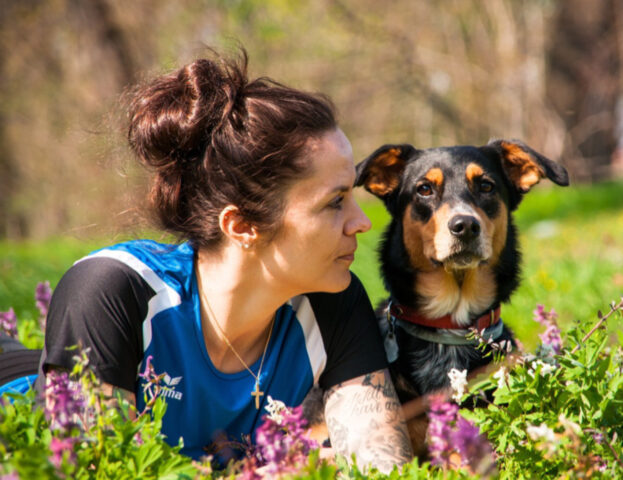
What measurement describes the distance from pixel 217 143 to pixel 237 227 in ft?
1.08

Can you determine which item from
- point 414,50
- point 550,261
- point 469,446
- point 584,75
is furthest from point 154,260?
point 584,75

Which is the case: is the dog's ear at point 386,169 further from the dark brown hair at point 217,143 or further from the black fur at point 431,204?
the dark brown hair at point 217,143

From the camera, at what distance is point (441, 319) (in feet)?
10.1

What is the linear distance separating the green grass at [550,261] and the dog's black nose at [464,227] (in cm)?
55

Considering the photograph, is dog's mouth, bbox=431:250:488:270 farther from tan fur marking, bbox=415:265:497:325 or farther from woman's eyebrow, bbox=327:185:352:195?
woman's eyebrow, bbox=327:185:352:195

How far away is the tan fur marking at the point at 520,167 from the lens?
3.45 metres

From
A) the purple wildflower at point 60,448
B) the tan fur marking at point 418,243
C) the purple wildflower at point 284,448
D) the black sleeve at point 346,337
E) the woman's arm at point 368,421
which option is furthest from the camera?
the tan fur marking at point 418,243

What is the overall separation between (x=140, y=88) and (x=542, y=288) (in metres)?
3.47

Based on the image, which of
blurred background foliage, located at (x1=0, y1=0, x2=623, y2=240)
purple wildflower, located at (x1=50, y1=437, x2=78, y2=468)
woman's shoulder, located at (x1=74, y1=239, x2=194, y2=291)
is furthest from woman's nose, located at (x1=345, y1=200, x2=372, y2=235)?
blurred background foliage, located at (x1=0, y1=0, x2=623, y2=240)

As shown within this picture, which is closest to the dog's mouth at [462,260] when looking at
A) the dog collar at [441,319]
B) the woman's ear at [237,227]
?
the dog collar at [441,319]

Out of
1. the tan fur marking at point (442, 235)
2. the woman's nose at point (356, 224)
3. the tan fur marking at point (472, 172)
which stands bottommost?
the tan fur marking at point (442, 235)

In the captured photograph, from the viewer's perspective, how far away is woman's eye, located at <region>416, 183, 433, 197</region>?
10.9ft

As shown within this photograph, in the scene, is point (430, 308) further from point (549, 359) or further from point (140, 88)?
point (140, 88)

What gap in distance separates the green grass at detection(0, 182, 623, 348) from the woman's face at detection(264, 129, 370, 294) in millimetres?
848
